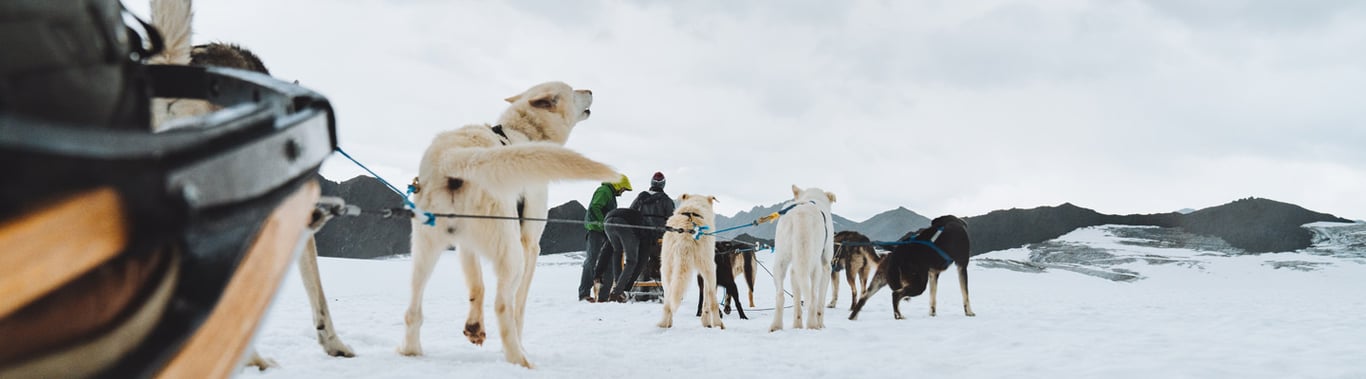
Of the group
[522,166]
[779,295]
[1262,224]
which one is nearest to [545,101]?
[522,166]

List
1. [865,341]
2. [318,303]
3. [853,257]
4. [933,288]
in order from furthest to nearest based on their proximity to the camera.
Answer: [853,257] → [933,288] → [865,341] → [318,303]

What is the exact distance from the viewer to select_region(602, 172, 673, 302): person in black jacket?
9711 millimetres

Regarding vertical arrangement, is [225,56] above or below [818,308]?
above

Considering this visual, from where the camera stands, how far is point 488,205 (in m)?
3.53

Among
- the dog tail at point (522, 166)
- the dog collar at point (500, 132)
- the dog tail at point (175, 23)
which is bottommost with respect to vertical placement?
the dog tail at point (522, 166)

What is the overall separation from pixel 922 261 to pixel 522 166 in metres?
6.60

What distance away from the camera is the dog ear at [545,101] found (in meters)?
4.73

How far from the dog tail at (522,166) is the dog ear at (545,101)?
1.43 metres

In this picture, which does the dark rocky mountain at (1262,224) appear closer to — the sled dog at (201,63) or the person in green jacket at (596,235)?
the person in green jacket at (596,235)

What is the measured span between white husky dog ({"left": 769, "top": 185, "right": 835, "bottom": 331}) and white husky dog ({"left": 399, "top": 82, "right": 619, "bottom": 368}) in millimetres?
3001

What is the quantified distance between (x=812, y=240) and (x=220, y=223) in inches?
245

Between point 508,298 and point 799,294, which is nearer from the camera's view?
point 508,298

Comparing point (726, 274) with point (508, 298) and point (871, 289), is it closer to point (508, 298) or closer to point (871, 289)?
point (871, 289)

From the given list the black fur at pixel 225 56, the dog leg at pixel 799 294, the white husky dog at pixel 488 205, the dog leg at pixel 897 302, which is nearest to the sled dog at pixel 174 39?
the black fur at pixel 225 56
